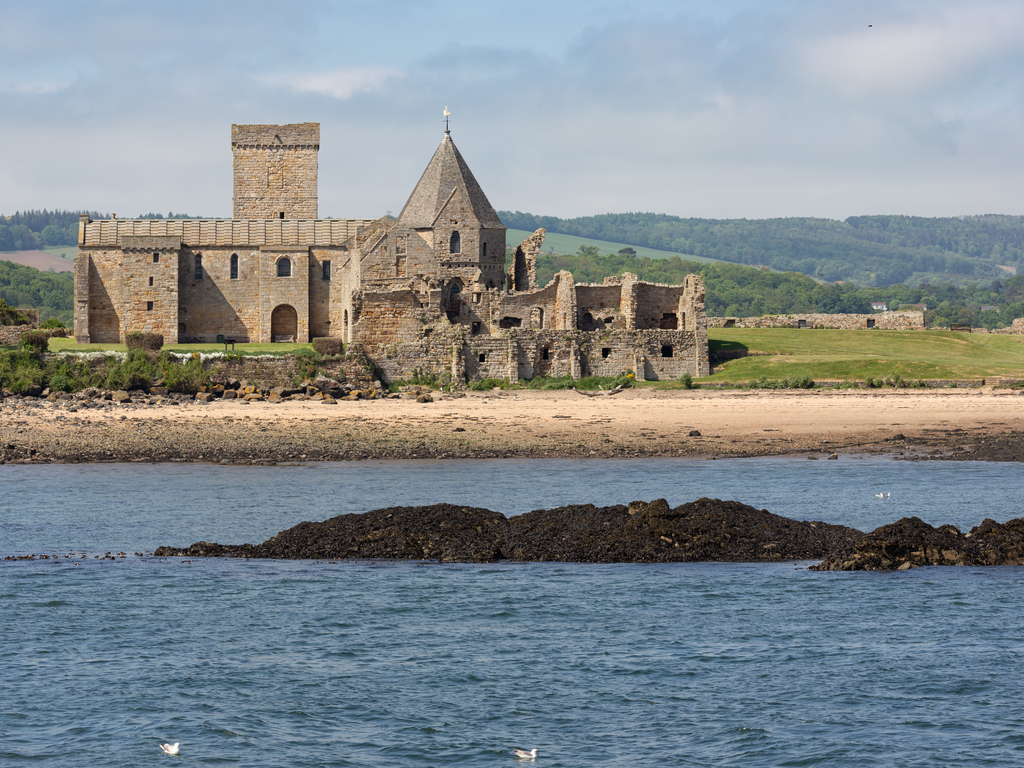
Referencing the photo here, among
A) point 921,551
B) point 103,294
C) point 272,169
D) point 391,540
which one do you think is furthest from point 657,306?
point 391,540

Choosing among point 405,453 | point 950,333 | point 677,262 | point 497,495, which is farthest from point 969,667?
point 677,262

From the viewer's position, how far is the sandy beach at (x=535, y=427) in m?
30.7

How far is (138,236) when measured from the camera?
55.6m

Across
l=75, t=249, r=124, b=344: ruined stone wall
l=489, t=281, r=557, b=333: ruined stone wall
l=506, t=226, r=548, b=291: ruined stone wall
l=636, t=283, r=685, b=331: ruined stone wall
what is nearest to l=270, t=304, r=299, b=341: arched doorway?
l=75, t=249, r=124, b=344: ruined stone wall

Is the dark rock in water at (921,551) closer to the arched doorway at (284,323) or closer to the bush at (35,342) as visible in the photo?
the bush at (35,342)

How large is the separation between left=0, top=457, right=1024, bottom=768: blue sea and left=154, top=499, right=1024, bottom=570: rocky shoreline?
1.48 feet

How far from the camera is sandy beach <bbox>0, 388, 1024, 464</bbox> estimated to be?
3073 cm

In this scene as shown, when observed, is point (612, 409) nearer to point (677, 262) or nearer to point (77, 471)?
point (77, 471)

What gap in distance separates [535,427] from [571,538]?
15108 millimetres

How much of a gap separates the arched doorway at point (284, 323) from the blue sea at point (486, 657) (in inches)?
1346

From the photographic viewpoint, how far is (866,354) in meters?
46.5

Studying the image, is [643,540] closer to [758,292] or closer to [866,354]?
[866,354]

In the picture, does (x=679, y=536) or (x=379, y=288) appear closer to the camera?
(x=679, y=536)

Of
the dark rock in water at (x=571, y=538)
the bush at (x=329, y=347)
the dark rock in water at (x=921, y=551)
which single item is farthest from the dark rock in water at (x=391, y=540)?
the bush at (x=329, y=347)
